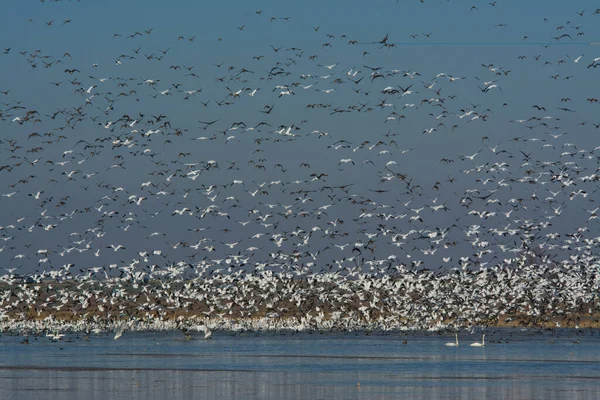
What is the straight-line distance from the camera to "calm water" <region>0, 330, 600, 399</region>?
→ 37812 mm

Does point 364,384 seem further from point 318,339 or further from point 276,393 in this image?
point 318,339

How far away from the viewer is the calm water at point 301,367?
37.8m

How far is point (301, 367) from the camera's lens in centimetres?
4788

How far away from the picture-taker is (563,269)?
251ft

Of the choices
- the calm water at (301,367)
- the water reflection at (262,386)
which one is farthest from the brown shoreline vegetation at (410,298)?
the water reflection at (262,386)

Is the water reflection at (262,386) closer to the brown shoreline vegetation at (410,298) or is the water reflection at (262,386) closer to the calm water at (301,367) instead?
the calm water at (301,367)

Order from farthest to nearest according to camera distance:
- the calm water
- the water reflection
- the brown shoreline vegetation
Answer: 1. the brown shoreline vegetation
2. the calm water
3. the water reflection

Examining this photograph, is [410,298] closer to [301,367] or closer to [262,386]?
[301,367]

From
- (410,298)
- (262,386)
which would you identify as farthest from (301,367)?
(410,298)

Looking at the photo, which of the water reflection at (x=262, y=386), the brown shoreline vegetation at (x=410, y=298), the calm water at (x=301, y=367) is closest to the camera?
the water reflection at (x=262, y=386)

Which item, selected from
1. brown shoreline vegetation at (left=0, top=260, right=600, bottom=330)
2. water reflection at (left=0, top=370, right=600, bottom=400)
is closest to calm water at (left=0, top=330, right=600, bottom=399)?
water reflection at (left=0, top=370, right=600, bottom=400)

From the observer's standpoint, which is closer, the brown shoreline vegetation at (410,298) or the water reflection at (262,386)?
the water reflection at (262,386)

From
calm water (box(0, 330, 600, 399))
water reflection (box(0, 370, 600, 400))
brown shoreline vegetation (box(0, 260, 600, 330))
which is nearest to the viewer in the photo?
water reflection (box(0, 370, 600, 400))

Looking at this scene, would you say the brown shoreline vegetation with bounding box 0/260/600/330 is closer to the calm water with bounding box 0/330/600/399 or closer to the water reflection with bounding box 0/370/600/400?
the calm water with bounding box 0/330/600/399
